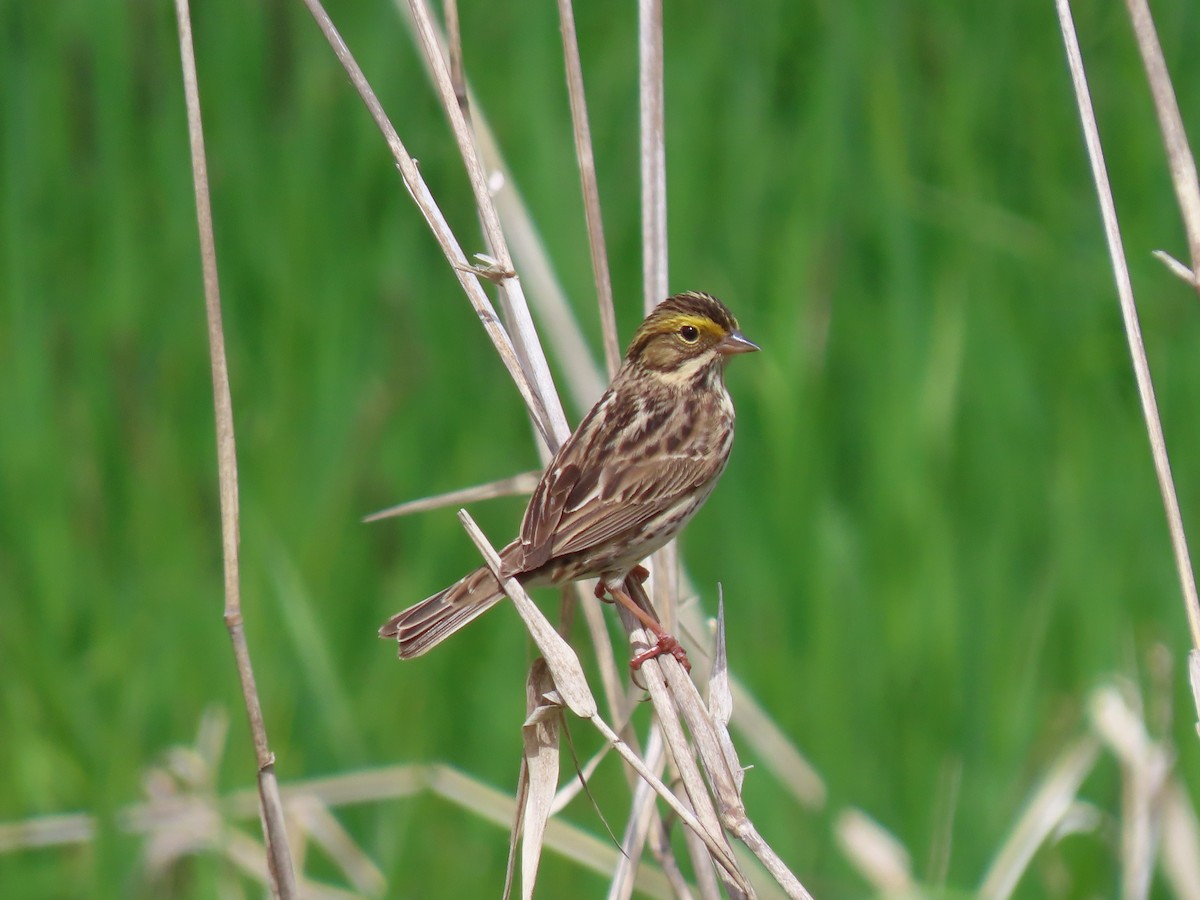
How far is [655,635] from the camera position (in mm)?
4160

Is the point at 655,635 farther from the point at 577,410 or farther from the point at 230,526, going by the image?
the point at 577,410

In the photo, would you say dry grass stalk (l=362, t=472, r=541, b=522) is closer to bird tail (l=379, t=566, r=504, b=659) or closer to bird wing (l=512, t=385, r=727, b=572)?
bird wing (l=512, t=385, r=727, b=572)

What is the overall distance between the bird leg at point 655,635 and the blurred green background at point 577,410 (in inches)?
69.6

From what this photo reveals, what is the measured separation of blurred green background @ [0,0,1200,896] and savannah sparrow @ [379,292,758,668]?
56.2 inches

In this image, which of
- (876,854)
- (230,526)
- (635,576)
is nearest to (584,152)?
(635,576)

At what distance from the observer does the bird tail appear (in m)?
4.16

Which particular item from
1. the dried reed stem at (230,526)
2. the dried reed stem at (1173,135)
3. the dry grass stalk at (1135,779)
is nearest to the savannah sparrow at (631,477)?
the dried reed stem at (230,526)

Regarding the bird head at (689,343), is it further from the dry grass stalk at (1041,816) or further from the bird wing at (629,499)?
the dry grass stalk at (1041,816)

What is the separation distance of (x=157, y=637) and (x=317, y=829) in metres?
0.92

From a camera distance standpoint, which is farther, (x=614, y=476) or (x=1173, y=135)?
(x=614, y=476)

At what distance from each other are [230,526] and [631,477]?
1355mm

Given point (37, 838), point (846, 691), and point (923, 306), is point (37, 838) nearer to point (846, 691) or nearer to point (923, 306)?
point (846, 691)

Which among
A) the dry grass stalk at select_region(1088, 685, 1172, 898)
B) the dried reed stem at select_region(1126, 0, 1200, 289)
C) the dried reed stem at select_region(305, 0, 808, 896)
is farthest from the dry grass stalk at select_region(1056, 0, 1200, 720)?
the dry grass stalk at select_region(1088, 685, 1172, 898)

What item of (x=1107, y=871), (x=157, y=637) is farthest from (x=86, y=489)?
(x=1107, y=871)
